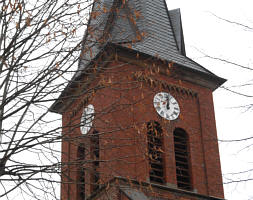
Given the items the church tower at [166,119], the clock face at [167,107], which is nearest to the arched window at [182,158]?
the church tower at [166,119]

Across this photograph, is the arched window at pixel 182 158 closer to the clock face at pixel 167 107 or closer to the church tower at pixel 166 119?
the church tower at pixel 166 119

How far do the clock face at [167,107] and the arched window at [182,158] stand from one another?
546 millimetres

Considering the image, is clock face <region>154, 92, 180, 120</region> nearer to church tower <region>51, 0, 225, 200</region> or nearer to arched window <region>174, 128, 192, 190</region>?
church tower <region>51, 0, 225, 200</region>

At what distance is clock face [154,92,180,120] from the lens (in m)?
20.8

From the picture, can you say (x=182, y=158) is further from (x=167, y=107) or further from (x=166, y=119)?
(x=167, y=107)

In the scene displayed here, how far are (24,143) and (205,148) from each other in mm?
13809

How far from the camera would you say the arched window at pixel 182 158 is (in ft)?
66.4

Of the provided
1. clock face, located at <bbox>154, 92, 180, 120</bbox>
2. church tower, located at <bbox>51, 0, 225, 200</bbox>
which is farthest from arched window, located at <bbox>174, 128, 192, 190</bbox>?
clock face, located at <bbox>154, 92, 180, 120</bbox>

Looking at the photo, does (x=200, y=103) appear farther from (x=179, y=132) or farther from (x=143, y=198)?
(x=143, y=198)

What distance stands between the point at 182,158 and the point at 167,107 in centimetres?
177

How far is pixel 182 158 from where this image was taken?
20812 millimetres

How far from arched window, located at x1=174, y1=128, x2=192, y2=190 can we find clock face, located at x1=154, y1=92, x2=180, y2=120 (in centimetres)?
55

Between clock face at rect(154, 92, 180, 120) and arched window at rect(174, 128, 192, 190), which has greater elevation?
clock face at rect(154, 92, 180, 120)

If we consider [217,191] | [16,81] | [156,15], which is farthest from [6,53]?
[156,15]
